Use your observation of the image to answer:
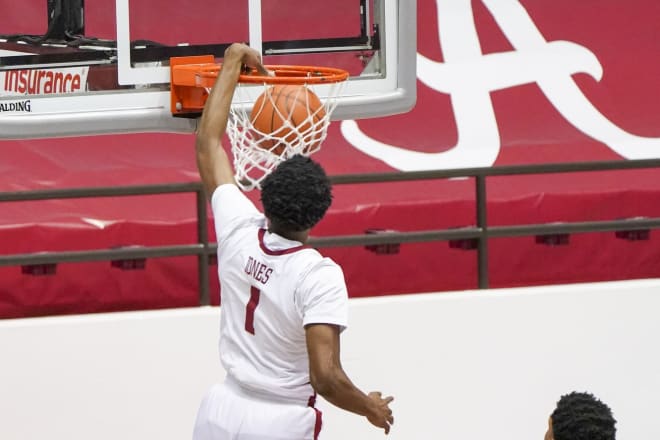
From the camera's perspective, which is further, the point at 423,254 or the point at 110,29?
the point at 423,254

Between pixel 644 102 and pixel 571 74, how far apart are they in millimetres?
634

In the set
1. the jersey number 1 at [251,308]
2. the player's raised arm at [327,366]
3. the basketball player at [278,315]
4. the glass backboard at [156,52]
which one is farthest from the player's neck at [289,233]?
the glass backboard at [156,52]

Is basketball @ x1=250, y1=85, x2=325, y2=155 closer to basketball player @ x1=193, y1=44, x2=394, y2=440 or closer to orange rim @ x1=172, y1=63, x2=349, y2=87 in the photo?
orange rim @ x1=172, y1=63, x2=349, y2=87

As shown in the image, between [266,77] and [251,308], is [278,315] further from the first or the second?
[266,77]

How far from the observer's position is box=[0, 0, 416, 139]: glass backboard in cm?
468

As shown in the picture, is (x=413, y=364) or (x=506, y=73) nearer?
(x=413, y=364)

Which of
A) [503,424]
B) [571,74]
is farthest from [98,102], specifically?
[571,74]

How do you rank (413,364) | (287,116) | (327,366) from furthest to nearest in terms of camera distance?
(413,364) < (287,116) < (327,366)

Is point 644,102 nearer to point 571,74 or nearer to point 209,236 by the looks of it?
point 571,74

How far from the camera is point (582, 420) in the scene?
2.91m

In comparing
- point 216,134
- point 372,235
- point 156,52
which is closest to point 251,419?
point 216,134

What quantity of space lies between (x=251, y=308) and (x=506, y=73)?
5.64 metres

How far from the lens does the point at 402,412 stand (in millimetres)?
6523

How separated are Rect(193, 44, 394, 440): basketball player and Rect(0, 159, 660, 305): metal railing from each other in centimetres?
286
